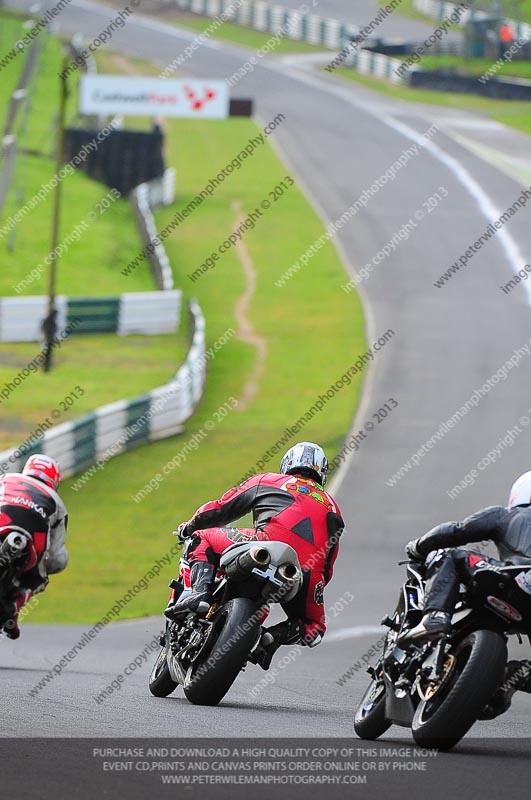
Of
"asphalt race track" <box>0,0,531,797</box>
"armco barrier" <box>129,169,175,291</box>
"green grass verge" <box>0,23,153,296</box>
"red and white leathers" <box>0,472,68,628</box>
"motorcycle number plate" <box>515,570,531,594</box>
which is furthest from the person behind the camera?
"green grass verge" <box>0,23,153,296</box>

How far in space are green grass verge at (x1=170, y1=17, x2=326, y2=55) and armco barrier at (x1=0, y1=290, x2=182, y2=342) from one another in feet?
138

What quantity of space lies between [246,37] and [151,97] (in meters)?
28.6

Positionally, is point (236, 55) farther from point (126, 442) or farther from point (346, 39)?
point (126, 442)

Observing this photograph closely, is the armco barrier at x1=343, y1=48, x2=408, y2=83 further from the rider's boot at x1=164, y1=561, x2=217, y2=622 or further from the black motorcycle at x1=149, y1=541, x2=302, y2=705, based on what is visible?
the black motorcycle at x1=149, y1=541, x2=302, y2=705

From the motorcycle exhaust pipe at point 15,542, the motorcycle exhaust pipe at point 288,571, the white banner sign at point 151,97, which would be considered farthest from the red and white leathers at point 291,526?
the white banner sign at point 151,97

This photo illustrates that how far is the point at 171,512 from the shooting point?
20094mm

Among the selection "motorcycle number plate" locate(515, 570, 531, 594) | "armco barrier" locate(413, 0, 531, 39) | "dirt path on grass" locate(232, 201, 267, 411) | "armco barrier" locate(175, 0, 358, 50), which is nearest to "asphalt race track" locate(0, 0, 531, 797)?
"motorcycle number plate" locate(515, 570, 531, 594)

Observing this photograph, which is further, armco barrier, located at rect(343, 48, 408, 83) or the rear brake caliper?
armco barrier, located at rect(343, 48, 408, 83)

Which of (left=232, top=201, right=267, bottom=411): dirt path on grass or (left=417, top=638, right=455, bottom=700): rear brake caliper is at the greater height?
(left=417, top=638, right=455, bottom=700): rear brake caliper

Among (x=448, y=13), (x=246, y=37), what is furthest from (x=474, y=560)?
(x=448, y=13)

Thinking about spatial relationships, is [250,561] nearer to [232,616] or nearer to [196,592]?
[232,616]

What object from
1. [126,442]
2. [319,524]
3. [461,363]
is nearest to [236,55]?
[461,363]

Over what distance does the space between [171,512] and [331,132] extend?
36.6m

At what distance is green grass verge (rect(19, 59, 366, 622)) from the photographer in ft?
59.1
